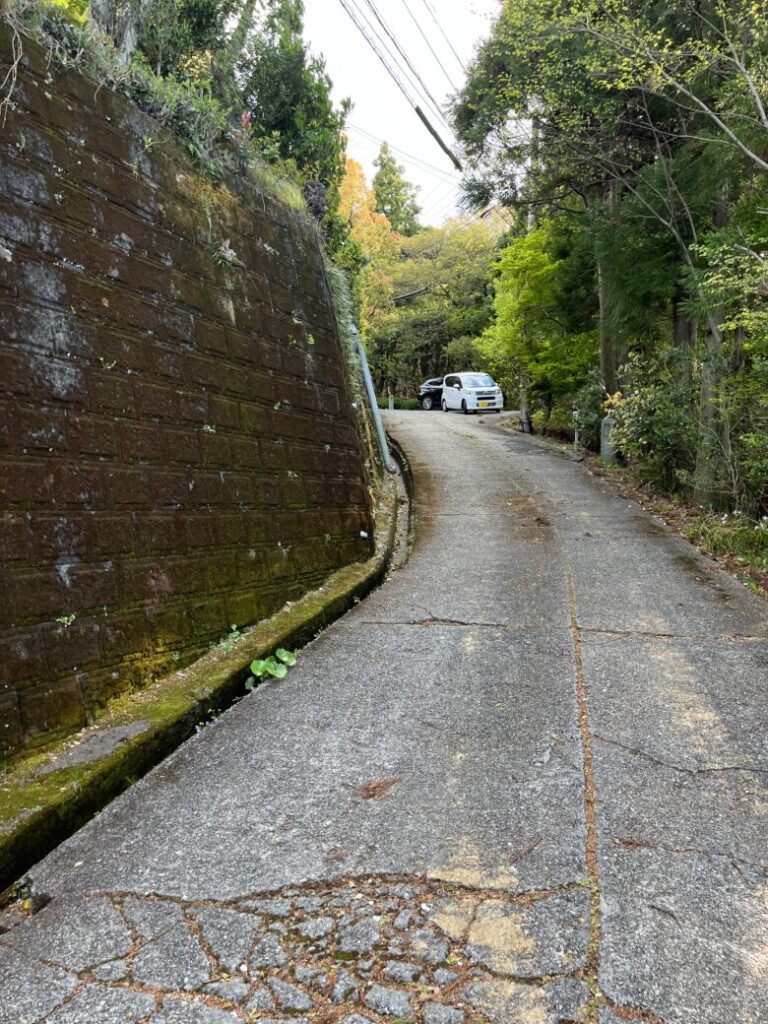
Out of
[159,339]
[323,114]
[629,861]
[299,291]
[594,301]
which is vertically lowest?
[629,861]

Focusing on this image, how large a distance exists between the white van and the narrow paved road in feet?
63.5

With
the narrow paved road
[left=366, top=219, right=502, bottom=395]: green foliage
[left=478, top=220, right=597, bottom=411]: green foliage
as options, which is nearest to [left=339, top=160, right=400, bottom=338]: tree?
[left=366, top=219, right=502, bottom=395]: green foliage

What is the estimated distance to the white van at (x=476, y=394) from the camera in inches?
907

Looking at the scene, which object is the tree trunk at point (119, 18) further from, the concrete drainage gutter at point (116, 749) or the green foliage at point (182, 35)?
the concrete drainage gutter at point (116, 749)

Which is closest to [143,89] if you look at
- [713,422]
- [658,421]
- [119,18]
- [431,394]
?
[119,18]

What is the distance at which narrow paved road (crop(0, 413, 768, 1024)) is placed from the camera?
5.59 feet

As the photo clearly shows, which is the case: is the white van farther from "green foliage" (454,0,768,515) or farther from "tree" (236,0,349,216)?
"tree" (236,0,349,216)

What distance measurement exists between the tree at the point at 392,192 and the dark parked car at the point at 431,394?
57.0 ft

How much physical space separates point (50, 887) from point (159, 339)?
9.07 ft

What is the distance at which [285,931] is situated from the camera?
191cm

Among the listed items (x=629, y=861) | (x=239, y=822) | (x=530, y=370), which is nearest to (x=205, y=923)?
(x=239, y=822)

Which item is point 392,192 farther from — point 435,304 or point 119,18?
point 119,18

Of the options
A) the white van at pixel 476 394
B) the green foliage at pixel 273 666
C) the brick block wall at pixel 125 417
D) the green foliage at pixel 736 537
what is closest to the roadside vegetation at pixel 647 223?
the green foliage at pixel 736 537

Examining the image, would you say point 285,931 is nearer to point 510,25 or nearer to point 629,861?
point 629,861
